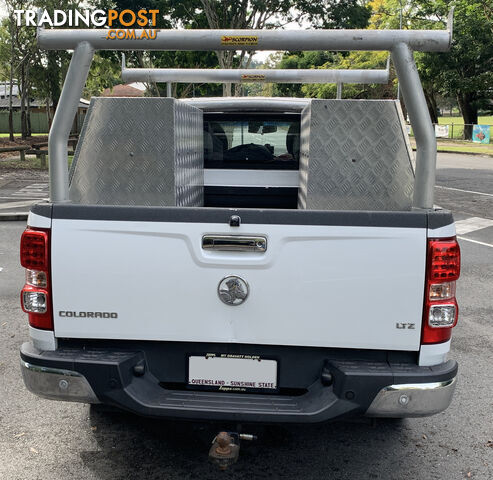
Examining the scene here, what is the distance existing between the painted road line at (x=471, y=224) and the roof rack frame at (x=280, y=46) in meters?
8.39

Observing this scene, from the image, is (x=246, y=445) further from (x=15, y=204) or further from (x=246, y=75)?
(x=15, y=204)

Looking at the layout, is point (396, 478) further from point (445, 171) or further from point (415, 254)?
point (445, 171)

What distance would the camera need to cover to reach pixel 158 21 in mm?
26031

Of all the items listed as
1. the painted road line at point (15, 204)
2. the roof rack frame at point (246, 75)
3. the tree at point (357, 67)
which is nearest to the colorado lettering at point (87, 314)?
the roof rack frame at point (246, 75)

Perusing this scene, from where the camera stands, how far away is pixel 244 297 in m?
2.93

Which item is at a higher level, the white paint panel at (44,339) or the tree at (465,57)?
the tree at (465,57)

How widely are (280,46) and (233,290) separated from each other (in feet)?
3.85

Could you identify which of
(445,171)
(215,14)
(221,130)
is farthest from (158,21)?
(221,130)

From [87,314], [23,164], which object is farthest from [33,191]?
[87,314]

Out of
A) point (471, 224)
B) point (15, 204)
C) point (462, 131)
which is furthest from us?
point (462, 131)

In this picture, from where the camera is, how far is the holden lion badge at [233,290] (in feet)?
9.62

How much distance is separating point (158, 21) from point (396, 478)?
25.3 meters

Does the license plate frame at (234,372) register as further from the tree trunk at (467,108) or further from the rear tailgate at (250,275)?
the tree trunk at (467,108)

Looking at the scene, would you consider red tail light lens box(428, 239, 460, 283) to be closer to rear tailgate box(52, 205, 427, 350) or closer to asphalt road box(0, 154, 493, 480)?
rear tailgate box(52, 205, 427, 350)
